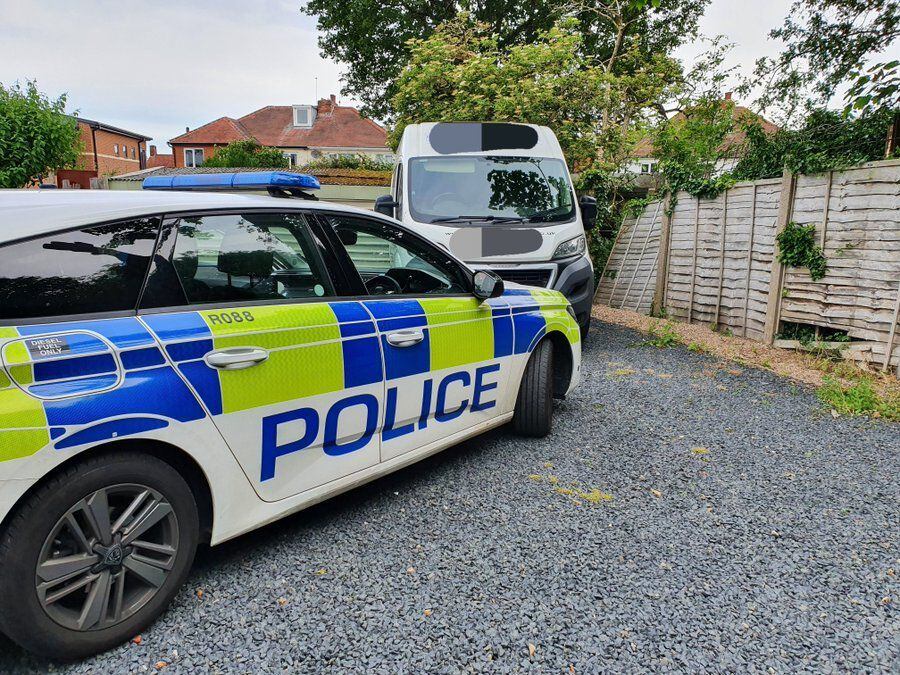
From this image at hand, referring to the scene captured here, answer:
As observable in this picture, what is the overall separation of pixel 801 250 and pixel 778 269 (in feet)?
1.27

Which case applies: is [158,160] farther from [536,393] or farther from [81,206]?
[81,206]

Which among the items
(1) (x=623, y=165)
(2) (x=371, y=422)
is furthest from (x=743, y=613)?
(1) (x=623, y=165)

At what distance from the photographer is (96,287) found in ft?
6.63

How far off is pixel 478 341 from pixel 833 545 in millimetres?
2023

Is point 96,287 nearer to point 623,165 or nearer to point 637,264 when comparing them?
A: point 637,264

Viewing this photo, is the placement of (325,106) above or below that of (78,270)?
above

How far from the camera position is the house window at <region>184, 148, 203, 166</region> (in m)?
46.4

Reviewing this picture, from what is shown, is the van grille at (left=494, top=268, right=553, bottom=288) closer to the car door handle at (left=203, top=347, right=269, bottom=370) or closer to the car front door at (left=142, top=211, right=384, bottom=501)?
the car front door at (left=142, top=211, right=384, bottom=501)

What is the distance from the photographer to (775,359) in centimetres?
690

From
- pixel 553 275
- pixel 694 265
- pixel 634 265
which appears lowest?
pixel 634 265

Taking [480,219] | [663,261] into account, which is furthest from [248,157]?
[480,219]

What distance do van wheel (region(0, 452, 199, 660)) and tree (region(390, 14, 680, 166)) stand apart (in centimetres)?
1019

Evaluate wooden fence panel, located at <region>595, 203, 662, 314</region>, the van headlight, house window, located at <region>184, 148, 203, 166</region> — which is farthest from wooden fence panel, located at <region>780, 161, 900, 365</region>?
house window, located at <region>184, 148, 203, 166</region>

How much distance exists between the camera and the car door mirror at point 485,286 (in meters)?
3.47
